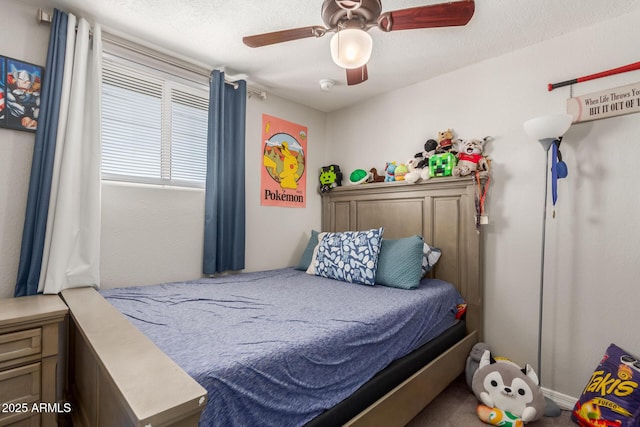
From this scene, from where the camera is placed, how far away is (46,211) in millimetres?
1623

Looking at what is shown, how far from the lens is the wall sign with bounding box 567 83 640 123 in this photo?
5.39 feet

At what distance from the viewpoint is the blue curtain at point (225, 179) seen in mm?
2273

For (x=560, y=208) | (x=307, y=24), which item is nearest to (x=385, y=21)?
(x=307, y=24)

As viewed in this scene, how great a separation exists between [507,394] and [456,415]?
302mm

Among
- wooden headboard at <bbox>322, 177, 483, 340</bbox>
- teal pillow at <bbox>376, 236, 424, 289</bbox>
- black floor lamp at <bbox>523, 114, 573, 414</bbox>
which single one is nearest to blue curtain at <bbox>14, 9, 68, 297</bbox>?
teal pillow at <bbox>376, 236, 424, 289</bbox>

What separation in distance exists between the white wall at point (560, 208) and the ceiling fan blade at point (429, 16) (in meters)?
1.11

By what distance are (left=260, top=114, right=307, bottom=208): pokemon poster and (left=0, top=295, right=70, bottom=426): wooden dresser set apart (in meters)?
1.67

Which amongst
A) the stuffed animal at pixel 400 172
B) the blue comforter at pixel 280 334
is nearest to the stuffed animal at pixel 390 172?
the stuffed animal at pixel 400 172

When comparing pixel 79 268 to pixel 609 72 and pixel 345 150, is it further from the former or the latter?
pixel 609 72

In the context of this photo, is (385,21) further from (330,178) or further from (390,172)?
(330,178)

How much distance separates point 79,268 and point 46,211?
36 centimetres

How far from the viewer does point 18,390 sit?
1.25 metres

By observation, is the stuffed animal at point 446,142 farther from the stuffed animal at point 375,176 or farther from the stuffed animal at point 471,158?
the stuffed animal at point 375,176

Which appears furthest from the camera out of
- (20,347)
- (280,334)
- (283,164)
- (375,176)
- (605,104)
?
(283,164)
